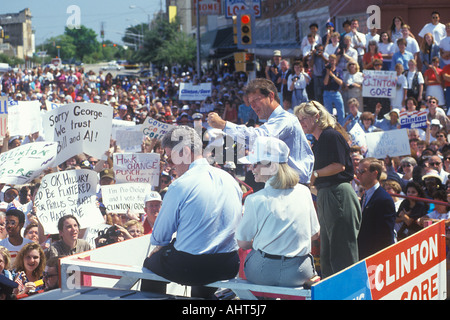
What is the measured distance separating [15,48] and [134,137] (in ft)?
329

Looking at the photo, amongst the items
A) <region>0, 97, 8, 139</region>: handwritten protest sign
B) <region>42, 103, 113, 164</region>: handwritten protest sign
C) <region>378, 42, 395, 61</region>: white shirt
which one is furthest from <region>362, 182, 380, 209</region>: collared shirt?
<region>378, 42, 395, 61</region>: white shirt

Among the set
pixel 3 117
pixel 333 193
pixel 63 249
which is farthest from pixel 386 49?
pixel 333 193

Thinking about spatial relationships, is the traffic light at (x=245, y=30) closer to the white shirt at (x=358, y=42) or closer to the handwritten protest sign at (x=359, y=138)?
the white shirt at (x=358, y=42)

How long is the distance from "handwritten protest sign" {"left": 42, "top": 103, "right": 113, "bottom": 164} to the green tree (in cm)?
12500

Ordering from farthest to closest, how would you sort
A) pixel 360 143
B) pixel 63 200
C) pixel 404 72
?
pixel 404 72, pixel 360 143, pixel 63 200

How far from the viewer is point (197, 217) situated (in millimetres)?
4473

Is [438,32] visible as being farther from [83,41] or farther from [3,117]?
[83,41]

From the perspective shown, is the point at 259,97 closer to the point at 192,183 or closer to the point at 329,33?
the point at 192,183

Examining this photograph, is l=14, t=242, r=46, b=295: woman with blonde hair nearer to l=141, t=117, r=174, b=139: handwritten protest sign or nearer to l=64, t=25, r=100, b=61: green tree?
l=141, t=117, r=174, b=139: handwritten protest sign

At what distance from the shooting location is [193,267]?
445 centimetres

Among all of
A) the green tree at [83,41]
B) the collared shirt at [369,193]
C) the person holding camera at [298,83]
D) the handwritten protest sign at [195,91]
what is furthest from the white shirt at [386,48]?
the green tree at [83,41]

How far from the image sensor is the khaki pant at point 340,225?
210 inches

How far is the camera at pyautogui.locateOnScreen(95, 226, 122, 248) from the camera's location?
756 centimetres

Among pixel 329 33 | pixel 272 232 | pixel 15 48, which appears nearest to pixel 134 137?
pixel 329 33
